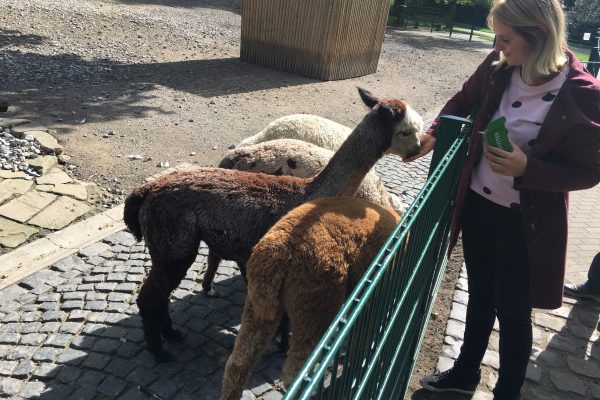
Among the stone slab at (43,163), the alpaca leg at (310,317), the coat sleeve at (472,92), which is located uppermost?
the coat sleeve at (472,92)

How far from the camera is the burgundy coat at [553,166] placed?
238 cm

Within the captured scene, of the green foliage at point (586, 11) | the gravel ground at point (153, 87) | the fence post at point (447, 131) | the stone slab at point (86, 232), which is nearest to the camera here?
the fence post at point (447, 131)

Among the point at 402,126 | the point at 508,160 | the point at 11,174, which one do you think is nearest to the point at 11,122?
the point at 11,174

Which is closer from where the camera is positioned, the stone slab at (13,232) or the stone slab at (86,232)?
the stone slab at (13,232)

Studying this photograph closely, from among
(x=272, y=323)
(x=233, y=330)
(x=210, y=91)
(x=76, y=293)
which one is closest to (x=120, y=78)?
(x=210, y=91)

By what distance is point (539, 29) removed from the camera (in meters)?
2.47

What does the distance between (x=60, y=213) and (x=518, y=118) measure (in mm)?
4950

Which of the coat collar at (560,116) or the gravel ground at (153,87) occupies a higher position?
the coat collar at (560,116)

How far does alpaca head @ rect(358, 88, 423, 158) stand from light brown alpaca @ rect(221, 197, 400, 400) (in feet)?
5.29

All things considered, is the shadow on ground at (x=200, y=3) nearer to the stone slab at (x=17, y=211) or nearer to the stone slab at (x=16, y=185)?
the stone slab at (x=16, y=185)

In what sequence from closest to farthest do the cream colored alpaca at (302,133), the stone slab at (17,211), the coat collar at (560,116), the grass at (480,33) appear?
the coat collar at (560,116), the stone slab at (17,211), the cream colored alpaca at (302,133), the grass at (480,33)

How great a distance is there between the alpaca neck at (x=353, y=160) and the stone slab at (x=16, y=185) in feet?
13.0

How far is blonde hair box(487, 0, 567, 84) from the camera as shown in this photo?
2.43 m

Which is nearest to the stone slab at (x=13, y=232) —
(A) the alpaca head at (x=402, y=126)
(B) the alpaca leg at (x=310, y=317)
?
(B) the alpaca leg at (x=310, y=317)
